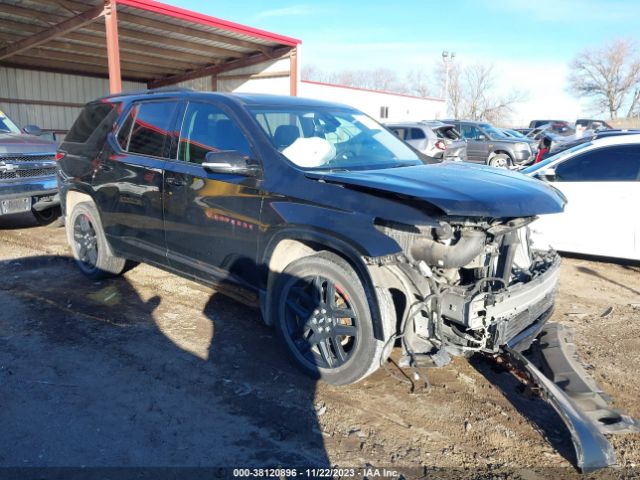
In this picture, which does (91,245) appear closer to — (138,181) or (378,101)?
(138,181)

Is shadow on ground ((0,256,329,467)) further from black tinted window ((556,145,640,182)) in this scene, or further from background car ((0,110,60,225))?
black tinted window ((556,145,640,182))

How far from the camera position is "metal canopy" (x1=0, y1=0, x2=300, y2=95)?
1205 cm

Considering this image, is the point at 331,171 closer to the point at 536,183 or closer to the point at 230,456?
the point at 536,183

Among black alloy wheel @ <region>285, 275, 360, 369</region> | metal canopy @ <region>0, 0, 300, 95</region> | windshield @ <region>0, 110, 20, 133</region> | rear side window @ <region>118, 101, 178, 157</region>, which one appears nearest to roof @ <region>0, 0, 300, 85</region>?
metal canopy @ <region>0, 0, 300, 95</region>

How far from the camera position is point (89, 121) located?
5598mm

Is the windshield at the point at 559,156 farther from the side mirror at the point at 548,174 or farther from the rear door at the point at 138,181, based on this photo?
the rear door at the point at 138,181

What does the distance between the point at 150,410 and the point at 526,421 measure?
7.56 feet

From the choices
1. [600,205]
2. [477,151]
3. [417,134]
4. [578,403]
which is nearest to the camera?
[578,403]

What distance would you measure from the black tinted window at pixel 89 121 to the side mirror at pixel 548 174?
200 inches

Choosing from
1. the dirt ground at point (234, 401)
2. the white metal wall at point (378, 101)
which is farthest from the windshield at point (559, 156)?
the white metal wall at point (378, 101)

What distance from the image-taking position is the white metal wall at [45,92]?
1903cm

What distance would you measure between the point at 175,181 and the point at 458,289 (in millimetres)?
2460

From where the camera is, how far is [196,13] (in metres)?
13.0

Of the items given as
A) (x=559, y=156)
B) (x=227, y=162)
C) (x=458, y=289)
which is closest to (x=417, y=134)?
(x=559, y=156)
